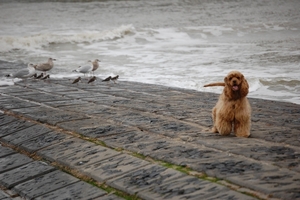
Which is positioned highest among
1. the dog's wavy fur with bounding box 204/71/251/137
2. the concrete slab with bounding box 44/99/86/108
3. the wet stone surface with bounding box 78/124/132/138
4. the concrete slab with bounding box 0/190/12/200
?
the dog's wavy fur with bounding box 204/71/251/137

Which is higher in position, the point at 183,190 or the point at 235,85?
the point at 235,85

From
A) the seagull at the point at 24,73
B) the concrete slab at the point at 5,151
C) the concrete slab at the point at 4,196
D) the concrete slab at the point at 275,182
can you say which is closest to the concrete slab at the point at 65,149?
the concrete slab at the point at 5,151

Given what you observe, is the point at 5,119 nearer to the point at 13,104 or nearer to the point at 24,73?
the point at 13,104

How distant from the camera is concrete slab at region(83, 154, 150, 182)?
12.6ft

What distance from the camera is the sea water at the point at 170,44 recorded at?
13.3 m

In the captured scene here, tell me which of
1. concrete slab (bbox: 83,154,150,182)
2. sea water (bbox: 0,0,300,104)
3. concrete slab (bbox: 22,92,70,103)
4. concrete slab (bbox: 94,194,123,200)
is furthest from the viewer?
sea water (bbox: 0,0,300,104)

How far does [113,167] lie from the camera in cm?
400

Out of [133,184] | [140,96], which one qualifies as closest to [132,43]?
[140,96]

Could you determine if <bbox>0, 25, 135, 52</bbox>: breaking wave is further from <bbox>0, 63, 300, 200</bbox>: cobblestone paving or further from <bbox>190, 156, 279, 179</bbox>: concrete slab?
<bbox>190, 156, 279, 179</bbox>: concrete slab

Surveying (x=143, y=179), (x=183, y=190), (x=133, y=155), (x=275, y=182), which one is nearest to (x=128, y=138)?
(x=133, y=155)

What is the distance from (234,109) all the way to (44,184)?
2.13 m

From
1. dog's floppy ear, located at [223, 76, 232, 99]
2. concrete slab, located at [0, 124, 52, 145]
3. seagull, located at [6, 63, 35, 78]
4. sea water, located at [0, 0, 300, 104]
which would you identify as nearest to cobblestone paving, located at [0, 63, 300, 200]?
concrete slab, located at [0, 124, 52, 145]

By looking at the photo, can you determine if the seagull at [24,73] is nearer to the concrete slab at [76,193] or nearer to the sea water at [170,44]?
the sea water at [170,44]

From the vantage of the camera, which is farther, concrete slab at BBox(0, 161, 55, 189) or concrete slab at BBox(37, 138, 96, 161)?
concrete slab at BBox(37, 138, 96, 161)
